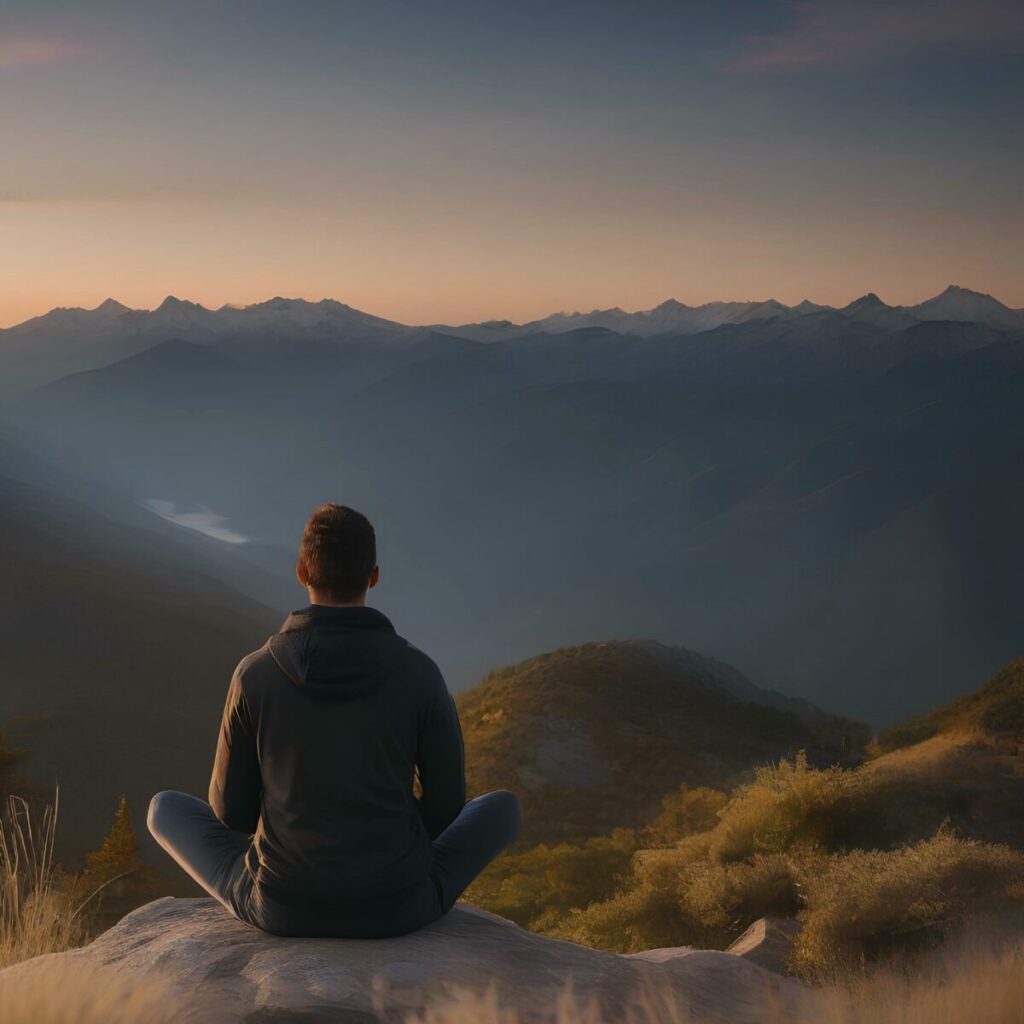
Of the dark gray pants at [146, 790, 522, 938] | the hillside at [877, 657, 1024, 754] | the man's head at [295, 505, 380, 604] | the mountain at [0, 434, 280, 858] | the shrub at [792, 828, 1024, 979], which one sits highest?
the man's head at [295, 505, 380, 604]

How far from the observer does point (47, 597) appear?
2048 inches

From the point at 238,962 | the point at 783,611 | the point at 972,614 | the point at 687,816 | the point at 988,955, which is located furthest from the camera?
the point at 783,611

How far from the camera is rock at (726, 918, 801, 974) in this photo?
15.9 feet

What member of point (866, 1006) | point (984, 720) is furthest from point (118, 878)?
point (866, 1006)

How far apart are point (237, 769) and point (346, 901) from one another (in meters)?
0.59

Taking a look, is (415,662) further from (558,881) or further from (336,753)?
(558,881)

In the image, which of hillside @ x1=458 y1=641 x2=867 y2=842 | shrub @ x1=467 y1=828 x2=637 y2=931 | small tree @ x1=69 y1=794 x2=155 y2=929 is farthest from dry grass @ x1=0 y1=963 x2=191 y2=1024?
hillside @ x1=458 y1=641 x2=867 y2=842

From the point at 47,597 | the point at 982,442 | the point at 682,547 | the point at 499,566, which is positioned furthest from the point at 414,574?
the point at 47,597

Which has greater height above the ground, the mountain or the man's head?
the man's head

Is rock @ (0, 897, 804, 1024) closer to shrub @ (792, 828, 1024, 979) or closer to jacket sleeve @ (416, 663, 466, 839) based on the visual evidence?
jacket sleeve @ (416, 663, 466, 839)

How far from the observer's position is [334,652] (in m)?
3.02

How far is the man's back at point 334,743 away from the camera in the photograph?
3025mm

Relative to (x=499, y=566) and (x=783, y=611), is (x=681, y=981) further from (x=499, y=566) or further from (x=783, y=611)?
(x=499, y=566)

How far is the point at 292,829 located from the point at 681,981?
5.78 ft
